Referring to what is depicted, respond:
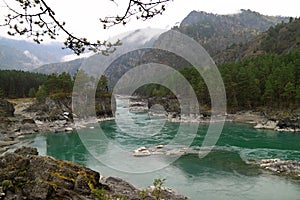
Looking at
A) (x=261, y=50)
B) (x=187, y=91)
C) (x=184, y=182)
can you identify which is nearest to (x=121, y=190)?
(x=184, y=182)

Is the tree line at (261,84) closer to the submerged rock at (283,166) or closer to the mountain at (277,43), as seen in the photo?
the submerged rock at (283,166)

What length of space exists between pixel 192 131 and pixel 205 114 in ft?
59.6

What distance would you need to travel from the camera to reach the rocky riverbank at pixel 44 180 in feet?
42.8

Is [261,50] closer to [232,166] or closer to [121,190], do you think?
[232,166]

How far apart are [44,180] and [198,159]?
21.6m

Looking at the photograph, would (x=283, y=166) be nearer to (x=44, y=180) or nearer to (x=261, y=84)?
(x=44, y=180)

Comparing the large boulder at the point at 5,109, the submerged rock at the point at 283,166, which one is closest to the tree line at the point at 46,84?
the large boulder at the point at 5,109

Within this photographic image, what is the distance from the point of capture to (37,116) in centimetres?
6406

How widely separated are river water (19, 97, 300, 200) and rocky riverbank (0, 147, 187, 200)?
28.7 feet

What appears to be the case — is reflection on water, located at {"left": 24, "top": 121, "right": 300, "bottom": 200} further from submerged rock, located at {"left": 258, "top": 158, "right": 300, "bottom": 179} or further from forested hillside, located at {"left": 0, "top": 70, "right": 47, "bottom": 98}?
forested hillside, located at {"left": 0, "top": 70, "right": 47, "bottom": 98}

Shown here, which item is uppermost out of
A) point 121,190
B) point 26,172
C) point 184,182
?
point 26,172

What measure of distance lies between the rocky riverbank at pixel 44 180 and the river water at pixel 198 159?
28.7 feet

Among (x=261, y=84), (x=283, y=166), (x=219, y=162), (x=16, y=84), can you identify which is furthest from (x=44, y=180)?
(x=16, y=84)

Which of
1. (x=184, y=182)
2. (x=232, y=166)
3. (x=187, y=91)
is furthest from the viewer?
(x=187, y=91)
